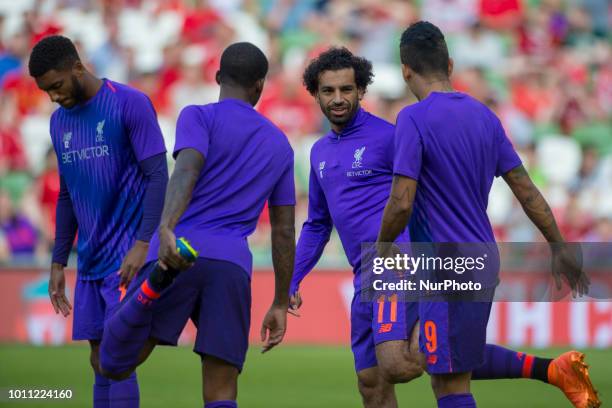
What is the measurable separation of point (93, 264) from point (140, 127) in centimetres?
89

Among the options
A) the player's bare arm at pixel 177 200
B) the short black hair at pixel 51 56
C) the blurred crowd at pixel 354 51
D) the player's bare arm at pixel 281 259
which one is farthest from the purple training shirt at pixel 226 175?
the blurred crowd at pixel 354 51

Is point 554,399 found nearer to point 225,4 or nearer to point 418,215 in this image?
point 418,215

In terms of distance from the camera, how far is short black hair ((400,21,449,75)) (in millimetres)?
6184

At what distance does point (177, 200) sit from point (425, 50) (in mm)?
1589

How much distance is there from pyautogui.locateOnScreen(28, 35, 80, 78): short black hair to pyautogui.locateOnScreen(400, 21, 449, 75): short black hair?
1.96 meters

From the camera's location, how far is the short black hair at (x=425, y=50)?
20.3 ft

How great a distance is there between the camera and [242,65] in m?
6.17

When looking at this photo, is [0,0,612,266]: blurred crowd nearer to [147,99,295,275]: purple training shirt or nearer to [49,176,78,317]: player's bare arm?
[49,176,78,317]: player's bare arm

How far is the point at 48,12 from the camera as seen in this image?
677 inches

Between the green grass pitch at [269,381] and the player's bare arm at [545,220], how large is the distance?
123 inches

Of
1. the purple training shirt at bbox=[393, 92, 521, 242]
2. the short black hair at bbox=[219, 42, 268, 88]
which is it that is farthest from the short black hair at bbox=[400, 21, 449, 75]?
the short black hair at bbox=[219, 42, 268, 88]

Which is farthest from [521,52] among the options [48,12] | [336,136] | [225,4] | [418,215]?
[418,215]

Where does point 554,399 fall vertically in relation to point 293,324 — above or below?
below

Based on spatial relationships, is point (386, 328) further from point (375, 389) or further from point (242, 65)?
point (242, 65)
